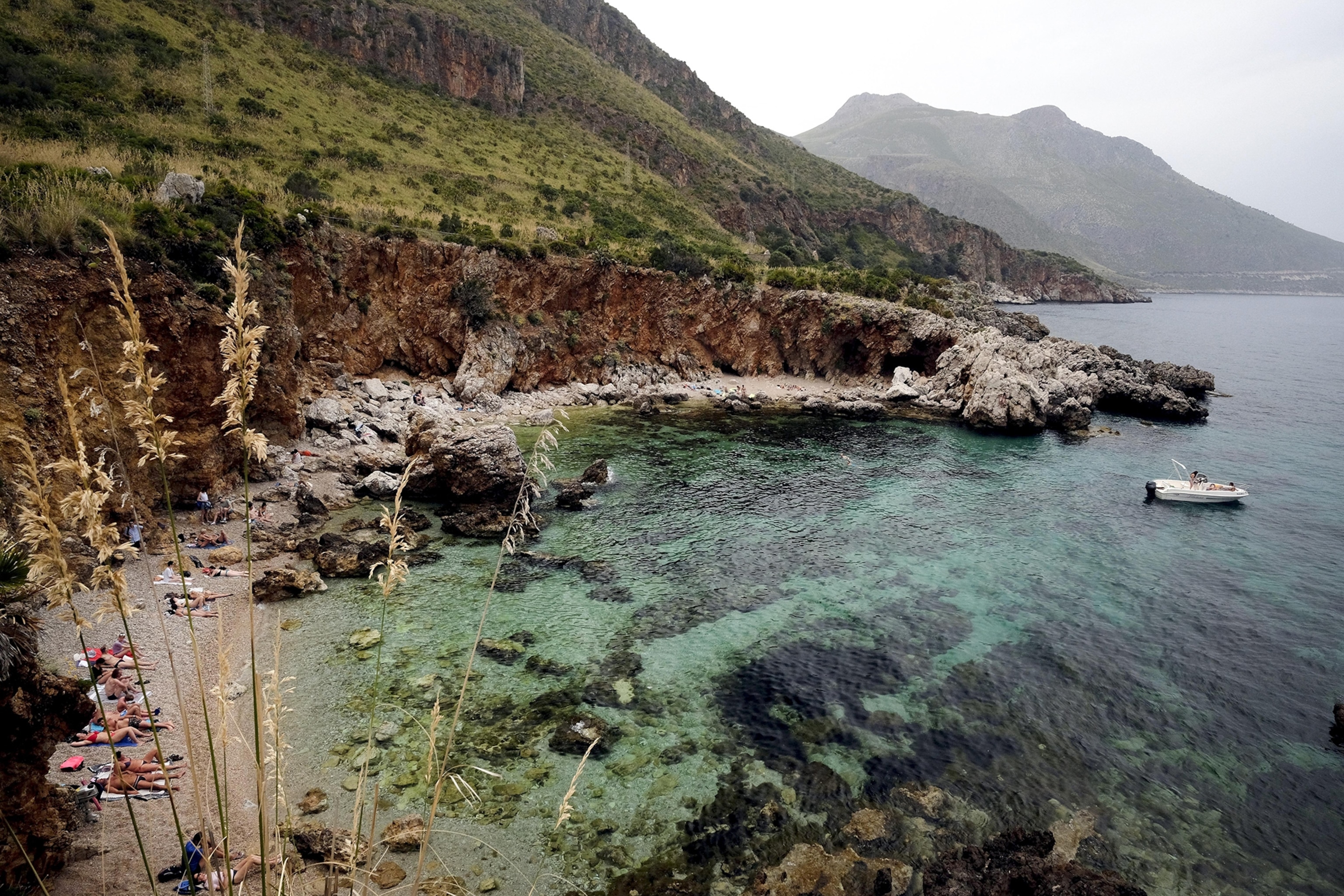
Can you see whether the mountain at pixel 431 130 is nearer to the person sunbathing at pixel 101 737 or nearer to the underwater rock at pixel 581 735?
the person sunbathing at pixel 101 737

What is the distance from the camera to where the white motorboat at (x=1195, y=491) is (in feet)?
92.5

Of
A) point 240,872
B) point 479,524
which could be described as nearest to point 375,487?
point 479,524

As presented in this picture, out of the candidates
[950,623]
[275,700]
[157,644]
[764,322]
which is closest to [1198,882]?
[950,623]

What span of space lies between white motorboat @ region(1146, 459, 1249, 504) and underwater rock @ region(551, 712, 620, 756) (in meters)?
28.4

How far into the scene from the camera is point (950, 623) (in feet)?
58.9

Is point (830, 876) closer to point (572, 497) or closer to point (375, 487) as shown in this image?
point (572, 497)

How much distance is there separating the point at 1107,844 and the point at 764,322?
45798 mm

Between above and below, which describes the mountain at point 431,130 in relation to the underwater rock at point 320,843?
above

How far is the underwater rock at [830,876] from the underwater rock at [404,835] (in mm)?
5460

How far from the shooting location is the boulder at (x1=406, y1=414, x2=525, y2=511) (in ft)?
79.8

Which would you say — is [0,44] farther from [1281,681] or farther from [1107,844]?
[1281,681]

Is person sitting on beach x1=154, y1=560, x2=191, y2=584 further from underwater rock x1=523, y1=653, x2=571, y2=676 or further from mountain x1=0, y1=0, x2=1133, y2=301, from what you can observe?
mountain x1=0, y1=0, x2=1133, y2=301

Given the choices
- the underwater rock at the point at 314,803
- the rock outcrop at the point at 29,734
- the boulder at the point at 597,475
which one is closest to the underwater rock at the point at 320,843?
the underwater rock at the point at 314,803

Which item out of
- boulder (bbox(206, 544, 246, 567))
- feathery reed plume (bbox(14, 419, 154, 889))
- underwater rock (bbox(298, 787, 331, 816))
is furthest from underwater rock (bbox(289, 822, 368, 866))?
boulder (bbox(206, 544, 246, 567))
